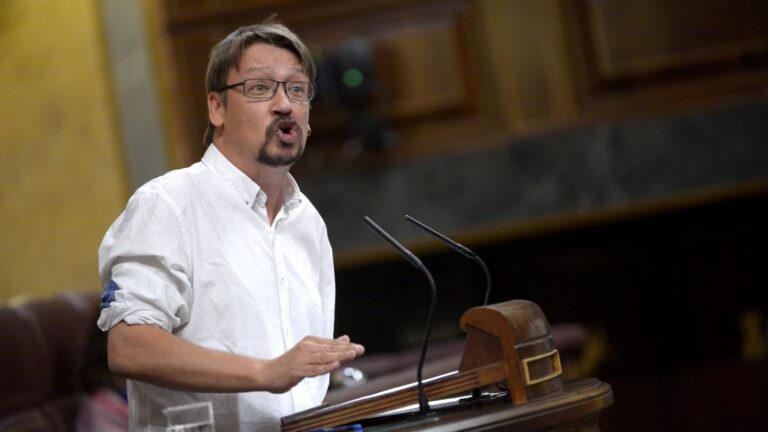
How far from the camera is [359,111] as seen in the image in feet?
15.3

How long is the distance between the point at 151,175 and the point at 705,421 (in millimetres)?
Result: 2357

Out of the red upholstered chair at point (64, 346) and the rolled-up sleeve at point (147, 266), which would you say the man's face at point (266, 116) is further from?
the red upholstered chair at point (64, 346)

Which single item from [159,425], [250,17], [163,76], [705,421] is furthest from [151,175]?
[159,425]

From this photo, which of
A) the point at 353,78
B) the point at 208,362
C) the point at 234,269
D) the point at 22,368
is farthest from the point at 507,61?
the point at 208,362

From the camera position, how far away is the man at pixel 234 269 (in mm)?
1484

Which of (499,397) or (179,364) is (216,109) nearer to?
(179,364)

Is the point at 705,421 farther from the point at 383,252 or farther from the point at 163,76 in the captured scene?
the point at 163,76

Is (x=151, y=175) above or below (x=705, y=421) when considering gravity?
above

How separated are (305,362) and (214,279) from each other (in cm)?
29

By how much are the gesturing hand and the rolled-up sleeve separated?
0.62 feet

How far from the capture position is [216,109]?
71.2 inches

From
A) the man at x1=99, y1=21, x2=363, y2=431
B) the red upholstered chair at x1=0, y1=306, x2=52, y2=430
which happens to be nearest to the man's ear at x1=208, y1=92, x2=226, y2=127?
the man at x1=99, y1=21, x2=363, y2=431

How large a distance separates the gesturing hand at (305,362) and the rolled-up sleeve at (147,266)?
0.62 ft

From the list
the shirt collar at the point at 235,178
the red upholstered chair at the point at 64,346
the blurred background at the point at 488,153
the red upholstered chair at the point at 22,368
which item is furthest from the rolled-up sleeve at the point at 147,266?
the blurred background at the point at 488,153
